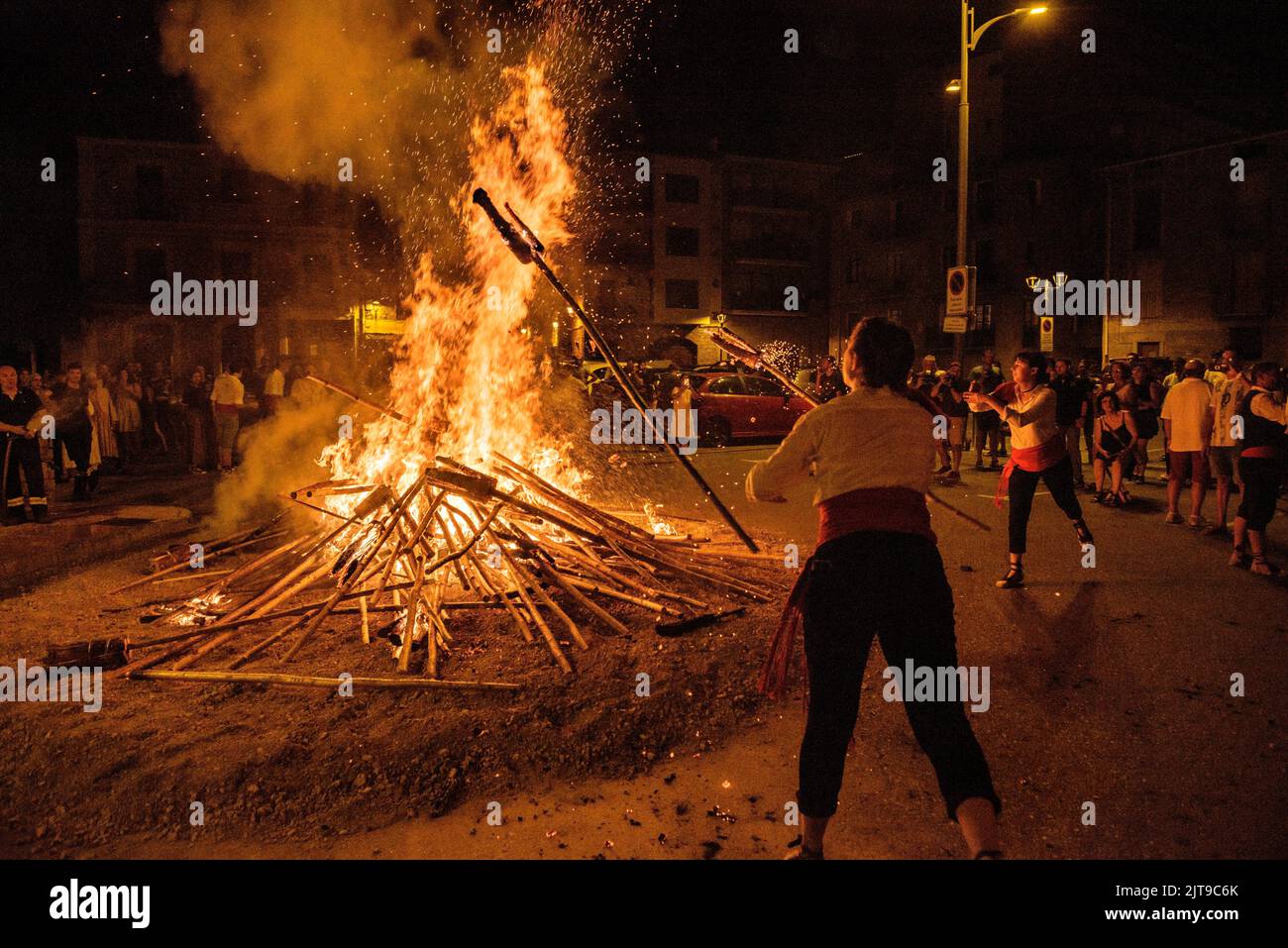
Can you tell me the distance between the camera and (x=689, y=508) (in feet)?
38.0

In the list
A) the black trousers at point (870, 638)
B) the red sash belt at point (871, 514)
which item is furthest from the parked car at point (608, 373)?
the black trousers at point (870, 638)

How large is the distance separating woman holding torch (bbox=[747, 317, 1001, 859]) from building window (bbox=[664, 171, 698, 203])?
148 feet

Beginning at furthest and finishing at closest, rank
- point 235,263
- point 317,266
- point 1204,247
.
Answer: point 317,266
point 235,263
point 1204,247

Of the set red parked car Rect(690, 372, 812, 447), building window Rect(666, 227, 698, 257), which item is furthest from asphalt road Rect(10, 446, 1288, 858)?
building window Rect(666, 227, 698, 257)

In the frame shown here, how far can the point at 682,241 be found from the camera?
46.8 m

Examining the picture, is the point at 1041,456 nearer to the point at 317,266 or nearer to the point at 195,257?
the point at 317,266

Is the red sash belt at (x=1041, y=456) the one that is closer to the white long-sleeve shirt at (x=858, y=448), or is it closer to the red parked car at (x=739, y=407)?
the white long-sleeve shirt at (x=858, y=448)

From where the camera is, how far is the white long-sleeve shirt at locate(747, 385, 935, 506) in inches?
128

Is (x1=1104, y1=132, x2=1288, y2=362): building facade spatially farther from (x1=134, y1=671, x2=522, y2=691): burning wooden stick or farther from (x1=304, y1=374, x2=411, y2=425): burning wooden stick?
(x1=134, y1=671, x2=522, y2=691): burning wooden stick

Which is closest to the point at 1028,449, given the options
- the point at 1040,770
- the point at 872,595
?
the point at 1040,770

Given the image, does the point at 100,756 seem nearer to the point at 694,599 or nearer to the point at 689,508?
the point at 694,599

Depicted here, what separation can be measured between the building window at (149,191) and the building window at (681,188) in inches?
911

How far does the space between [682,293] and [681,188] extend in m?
5.36
